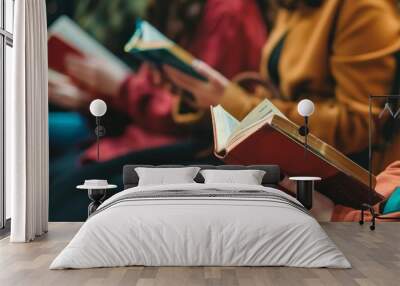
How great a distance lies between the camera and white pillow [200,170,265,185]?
6.95m

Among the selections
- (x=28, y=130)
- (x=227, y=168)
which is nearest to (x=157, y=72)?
(x=227, y=168)

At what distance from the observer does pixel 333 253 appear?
4.74 metres

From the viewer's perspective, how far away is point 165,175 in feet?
23.3

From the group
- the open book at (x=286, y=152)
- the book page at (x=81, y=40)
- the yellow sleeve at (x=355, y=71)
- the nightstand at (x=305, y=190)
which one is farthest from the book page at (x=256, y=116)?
the book page at (x=81, y=40)

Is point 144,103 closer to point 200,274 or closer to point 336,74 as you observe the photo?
point 336,74

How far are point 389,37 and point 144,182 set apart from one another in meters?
3.70

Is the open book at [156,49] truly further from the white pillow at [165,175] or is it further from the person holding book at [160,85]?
the white pillow at [165,175]

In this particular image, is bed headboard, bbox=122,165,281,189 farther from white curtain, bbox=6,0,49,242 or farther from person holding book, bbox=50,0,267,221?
white curtain, bbox=6,0,49,242

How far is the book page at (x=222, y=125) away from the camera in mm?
7711

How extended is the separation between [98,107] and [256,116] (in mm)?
2048

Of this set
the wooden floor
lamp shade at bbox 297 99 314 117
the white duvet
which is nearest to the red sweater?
lamp shade at bbox 297 99 314 117

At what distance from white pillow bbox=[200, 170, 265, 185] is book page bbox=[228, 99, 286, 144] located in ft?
2.44

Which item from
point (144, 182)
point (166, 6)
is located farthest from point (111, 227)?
point (166, 6)

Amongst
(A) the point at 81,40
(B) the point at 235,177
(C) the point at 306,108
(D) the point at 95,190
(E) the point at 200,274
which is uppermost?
(A) the point at 81,40
